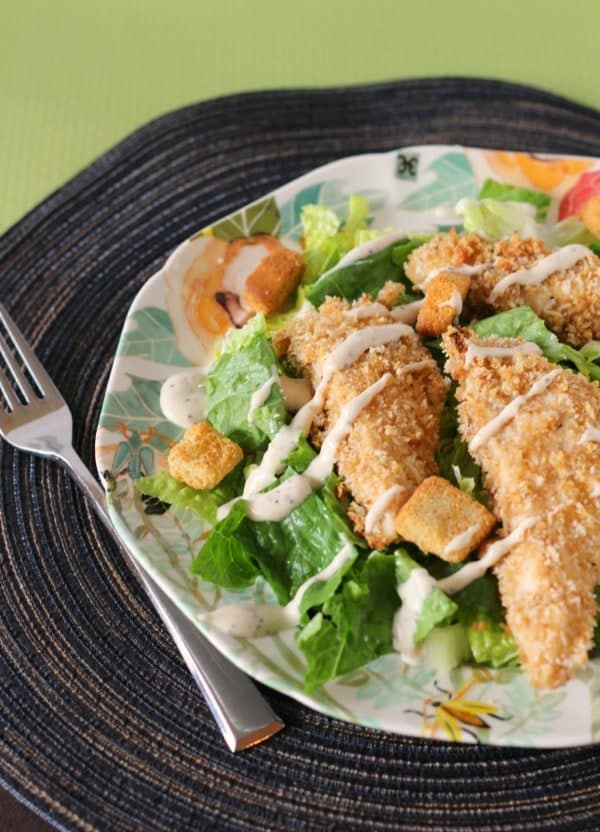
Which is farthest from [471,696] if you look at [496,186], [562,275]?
[496,186]

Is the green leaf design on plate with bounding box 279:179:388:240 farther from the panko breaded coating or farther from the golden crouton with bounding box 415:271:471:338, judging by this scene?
the panko breaded coating

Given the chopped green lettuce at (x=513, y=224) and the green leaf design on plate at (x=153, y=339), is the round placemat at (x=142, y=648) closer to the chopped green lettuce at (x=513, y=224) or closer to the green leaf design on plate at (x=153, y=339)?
the green leaf design on plate at (x=153, y=339)

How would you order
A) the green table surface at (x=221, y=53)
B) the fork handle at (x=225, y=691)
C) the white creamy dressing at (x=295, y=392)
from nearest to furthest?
the fork handle at (x=225, y=691)
the white creamy dressing at (x=295, y=392)
the green table surface at (x=221, y=53)

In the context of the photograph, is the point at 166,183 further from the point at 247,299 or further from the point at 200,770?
the point at 200,770

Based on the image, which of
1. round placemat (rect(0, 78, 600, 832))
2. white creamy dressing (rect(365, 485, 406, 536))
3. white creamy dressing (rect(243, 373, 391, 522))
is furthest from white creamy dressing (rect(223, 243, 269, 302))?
white creamy dressing (rect(365, 485, 406, 536))

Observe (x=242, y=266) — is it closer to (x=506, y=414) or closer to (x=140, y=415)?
(x=140, y=415)

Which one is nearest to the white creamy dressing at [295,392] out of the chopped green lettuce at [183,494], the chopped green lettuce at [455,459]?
the chopped green lettuce at [183,494]
